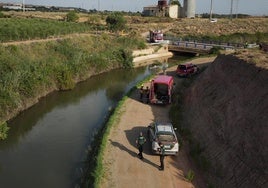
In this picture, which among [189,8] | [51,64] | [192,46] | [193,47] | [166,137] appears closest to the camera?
[166,137]

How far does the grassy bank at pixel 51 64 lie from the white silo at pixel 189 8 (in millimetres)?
84555

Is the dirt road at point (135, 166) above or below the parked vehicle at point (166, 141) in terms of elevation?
below

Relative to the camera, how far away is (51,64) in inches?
1548

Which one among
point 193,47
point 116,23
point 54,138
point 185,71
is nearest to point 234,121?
point 54,138

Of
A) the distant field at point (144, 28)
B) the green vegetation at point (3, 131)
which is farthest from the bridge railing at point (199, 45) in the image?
the green vegetation at point (3, 131)

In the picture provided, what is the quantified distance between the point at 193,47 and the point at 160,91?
39.4 metres

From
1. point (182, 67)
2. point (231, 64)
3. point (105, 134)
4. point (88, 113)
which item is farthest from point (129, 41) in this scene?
point (105, 134)

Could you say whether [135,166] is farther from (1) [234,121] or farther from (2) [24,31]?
(2) [24,31]

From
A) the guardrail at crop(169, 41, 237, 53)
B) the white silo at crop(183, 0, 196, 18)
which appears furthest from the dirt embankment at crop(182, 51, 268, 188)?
the white silo at crop(183, 0, 196, 18)

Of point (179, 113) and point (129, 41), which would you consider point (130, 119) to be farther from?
point (129, 41)

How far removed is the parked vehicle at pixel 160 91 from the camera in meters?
30.7

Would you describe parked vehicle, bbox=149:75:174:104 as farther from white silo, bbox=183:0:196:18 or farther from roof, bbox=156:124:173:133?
white silo, bbox=183:0:196:18

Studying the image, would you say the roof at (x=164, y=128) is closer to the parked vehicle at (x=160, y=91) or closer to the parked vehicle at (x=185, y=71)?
the parked vehicle at (x=160, y=91)

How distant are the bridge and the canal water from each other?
29252 mm
